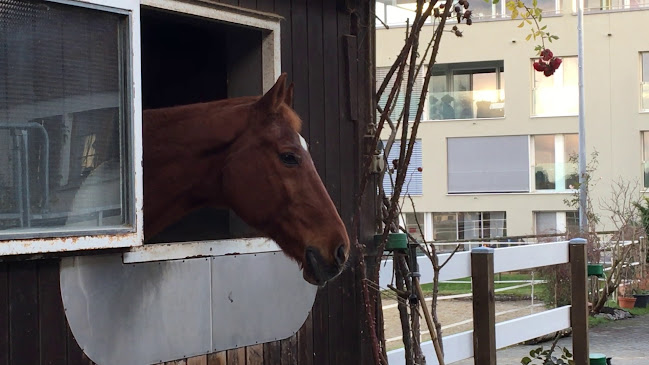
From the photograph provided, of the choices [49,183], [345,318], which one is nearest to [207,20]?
[49,183]

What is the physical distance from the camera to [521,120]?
25922 mm

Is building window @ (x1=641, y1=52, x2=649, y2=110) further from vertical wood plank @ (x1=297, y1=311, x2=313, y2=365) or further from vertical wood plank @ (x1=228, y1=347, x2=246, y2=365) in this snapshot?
vertical wood plank @ (x1=228, y1=347, x2=246, y2=365)

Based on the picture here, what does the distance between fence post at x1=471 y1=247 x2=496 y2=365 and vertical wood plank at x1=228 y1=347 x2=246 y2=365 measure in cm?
191

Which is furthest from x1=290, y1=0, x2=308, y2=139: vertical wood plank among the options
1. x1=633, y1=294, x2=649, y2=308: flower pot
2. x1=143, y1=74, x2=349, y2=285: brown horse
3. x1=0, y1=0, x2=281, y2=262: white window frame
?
x1=633, y1=294, x2=649, y2=308: flower pot

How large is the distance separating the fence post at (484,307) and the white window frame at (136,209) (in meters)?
1.78

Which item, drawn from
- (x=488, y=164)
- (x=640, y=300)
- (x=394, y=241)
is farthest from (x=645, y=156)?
(x=394, y=241)

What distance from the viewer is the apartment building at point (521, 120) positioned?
81.8ft

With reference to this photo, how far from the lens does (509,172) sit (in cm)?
2611

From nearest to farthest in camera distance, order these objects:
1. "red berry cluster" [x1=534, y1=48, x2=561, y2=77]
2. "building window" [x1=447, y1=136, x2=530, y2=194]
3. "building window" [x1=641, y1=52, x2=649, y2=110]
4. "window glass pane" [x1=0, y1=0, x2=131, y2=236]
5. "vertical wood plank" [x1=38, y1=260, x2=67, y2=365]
Answer: 1. "window glass pane" [x1=0, y1=0, x2=131, y2=236]
2. "vertical wood plank" [x1=38, y1=260, x2=67, y2=365]
3. "red berry cluster" [x1=534, y1=48, x2=561, y2=77]
4. "building window" [x1=641, y1=52, x2=649, y2=110]
5. "building window" [x1=447, y1=136, x2=530, y2=194]

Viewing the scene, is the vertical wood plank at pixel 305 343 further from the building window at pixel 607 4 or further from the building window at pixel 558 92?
the building window at pixel 607 4

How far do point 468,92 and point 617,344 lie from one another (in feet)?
52.5

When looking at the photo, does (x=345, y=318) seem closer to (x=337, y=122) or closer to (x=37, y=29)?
(x=337, y=122)

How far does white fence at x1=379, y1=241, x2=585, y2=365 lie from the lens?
5242mm

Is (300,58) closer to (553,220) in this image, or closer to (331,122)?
(331,122)
